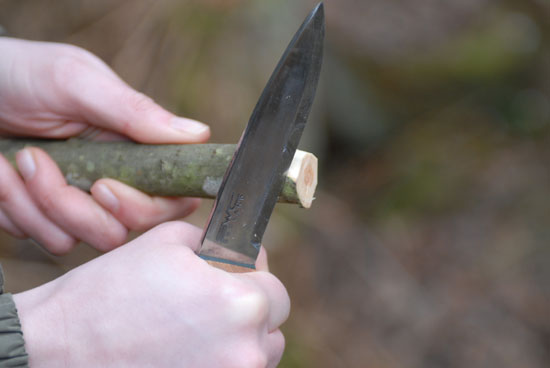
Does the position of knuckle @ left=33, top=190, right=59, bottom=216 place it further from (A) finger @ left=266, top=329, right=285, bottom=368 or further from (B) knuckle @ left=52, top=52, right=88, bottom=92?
(A) finger @ left=266, top=329, right=285, bottom=368

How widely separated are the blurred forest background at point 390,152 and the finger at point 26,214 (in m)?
1.15

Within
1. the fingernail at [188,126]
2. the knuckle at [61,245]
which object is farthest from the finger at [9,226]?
the fingernail at [188,126]

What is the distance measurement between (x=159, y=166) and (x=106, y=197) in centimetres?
33

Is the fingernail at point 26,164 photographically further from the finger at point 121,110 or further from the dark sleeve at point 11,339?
the dark sleeve at point 11,339

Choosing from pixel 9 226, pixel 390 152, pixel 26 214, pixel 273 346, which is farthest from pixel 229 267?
pixel 390 152

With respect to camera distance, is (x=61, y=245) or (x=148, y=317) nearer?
(x=148, y=317)

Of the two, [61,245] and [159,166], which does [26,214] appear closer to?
[61,245]

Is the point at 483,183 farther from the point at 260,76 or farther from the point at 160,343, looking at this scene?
the point at 160,343

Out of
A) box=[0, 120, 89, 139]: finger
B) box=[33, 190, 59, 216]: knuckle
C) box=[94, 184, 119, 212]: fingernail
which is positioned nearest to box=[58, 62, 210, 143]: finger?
box=[0, 120, 89, 139]: finger

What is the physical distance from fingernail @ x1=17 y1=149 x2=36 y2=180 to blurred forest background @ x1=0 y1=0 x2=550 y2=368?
4.45 ft

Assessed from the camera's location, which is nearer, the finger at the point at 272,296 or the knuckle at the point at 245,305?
the knuckle at the point at 245,305

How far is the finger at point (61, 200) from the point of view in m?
2.11

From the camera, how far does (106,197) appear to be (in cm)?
202

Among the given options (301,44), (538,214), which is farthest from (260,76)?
(538,214)
